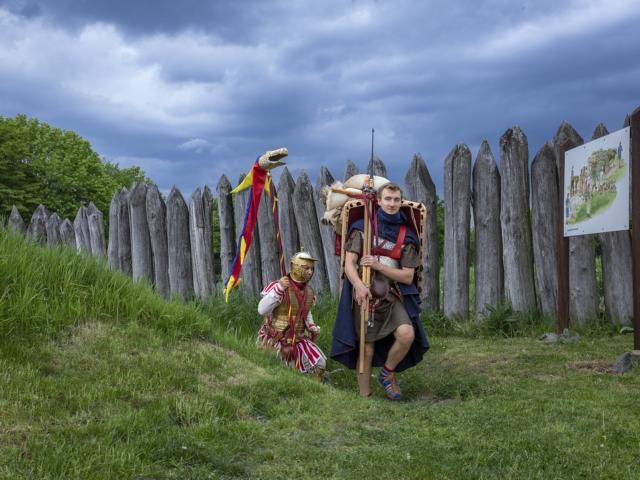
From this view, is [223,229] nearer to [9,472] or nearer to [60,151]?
[9,472]

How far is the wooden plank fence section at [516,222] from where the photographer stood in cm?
→ 802

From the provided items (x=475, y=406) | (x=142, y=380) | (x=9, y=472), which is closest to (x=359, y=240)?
(x=475, y=406)

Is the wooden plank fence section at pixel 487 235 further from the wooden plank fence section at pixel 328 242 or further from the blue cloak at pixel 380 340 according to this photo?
the blue cloak at pixel 380 340

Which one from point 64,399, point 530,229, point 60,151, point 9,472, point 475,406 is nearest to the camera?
point 9,472

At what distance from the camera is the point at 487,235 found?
26.9 feet

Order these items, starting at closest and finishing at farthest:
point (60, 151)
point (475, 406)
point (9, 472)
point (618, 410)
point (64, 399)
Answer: point (9, 472) < point (64, 399) < point (618, 410) < point (475, 406) < point (60, 151)

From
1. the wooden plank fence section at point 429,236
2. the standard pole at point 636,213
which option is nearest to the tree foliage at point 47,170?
the wooden plank fence section at point 429,236

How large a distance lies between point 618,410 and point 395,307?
6.02ft

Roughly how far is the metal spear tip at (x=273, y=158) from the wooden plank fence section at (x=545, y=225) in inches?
131

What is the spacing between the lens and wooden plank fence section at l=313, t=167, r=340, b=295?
885 centimetres

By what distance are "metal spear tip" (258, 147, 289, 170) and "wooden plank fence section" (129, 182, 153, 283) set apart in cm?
492

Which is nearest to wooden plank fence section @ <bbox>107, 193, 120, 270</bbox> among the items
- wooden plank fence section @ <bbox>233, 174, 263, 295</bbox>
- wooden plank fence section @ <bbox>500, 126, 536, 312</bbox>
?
wooden plank fence section @ <bbox>233, 174, 263, 295</bbox>

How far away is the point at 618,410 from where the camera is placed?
4453mm

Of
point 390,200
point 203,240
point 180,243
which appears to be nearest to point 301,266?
point 390,200
